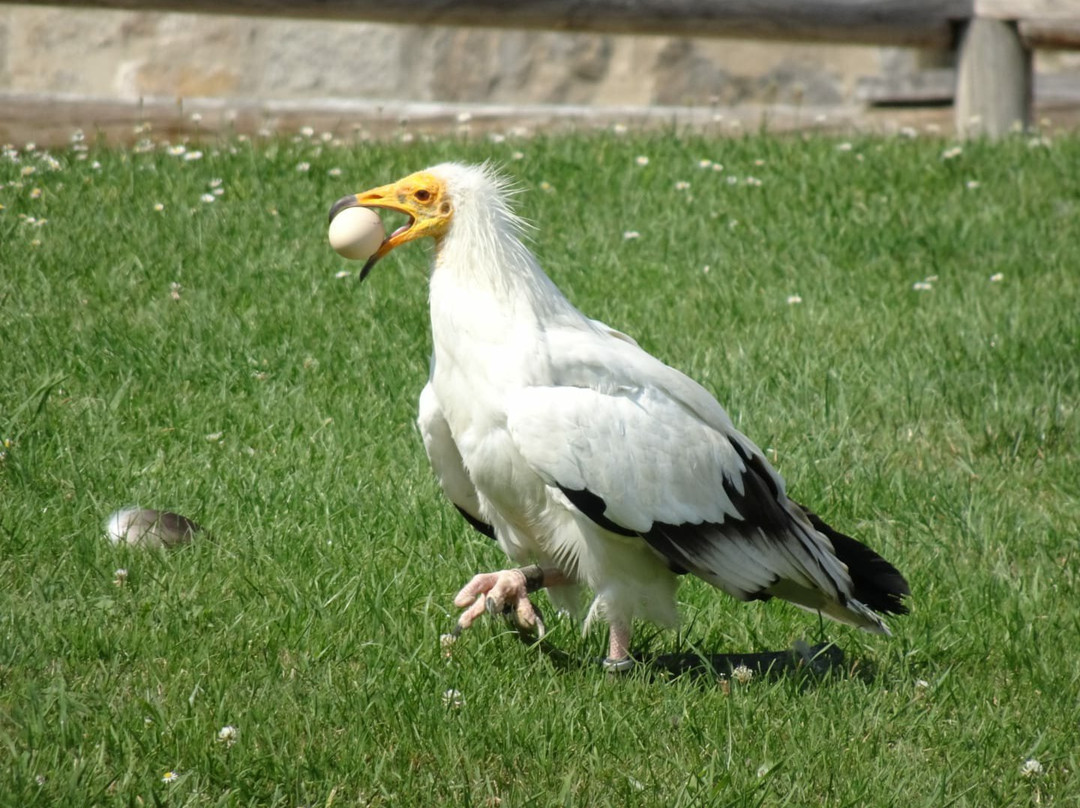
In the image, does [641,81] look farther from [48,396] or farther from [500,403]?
[500,403]

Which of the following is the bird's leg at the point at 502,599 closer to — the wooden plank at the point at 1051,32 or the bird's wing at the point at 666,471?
the bird's wing at the point at 666,471

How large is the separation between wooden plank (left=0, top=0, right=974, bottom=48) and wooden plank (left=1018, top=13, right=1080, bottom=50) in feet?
1.28

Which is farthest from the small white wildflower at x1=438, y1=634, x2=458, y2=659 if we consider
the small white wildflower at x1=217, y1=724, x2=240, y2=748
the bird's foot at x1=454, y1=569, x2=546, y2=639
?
the small white wildflower at x1=217, y1=724, x2=240, y2=748

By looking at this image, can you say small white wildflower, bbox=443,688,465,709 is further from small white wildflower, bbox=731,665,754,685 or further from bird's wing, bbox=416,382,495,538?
small white wildflower, bbox=731,665,754,685

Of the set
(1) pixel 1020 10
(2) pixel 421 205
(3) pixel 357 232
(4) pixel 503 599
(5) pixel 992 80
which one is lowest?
(4) pixel 503 599

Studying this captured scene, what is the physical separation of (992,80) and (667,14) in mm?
2169

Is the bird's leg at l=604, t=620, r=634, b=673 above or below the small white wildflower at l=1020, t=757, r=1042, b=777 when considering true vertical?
above

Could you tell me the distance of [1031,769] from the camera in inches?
150

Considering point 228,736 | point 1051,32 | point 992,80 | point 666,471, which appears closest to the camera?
point 228,736

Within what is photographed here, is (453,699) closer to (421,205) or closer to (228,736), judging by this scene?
(228,736)

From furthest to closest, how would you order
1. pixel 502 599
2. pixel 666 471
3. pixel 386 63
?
1. pixel 386 63
2. pixel 502 599
3. pixel 666 471

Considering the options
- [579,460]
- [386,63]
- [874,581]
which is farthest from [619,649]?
[386,63]

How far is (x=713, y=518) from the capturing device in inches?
162

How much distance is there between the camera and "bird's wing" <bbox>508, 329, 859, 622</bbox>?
152 inches
